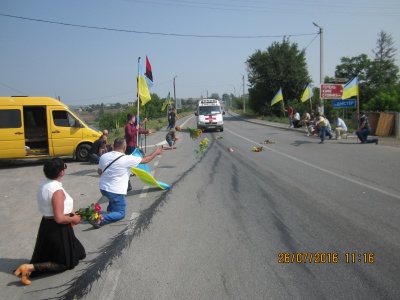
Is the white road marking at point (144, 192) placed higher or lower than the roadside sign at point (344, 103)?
lower

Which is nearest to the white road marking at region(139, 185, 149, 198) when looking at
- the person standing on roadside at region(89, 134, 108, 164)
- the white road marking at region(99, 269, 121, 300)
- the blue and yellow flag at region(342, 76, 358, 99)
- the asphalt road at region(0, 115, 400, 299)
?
the asphalt road at region(0, 115, 400, 299)

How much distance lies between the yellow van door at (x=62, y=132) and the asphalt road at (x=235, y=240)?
12.9ft

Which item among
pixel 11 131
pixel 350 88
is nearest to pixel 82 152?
pixel 11 131

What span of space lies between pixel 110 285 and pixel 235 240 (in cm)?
177

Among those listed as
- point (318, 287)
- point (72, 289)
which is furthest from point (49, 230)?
point (318, 287)

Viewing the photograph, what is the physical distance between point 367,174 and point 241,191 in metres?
3.62

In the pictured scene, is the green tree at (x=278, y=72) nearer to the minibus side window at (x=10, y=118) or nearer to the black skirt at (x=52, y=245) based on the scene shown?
the minibus side window at (x=10, y=118)

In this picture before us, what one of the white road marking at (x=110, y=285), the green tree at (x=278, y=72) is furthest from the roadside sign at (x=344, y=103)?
the green tree at (x=278, y=72)

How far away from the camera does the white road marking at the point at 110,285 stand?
333cm

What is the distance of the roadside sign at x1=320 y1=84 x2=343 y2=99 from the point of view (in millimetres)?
22797

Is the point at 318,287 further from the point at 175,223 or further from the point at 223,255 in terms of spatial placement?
the point at 175,223

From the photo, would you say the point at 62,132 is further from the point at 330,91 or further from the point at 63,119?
the point at 330,91

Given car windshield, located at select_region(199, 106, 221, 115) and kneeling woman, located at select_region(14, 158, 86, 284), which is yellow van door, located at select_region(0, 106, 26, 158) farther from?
car windshield, located at select_region(199, 106, 221, 115)

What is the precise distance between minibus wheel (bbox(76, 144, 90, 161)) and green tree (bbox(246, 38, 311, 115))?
1616 inches
